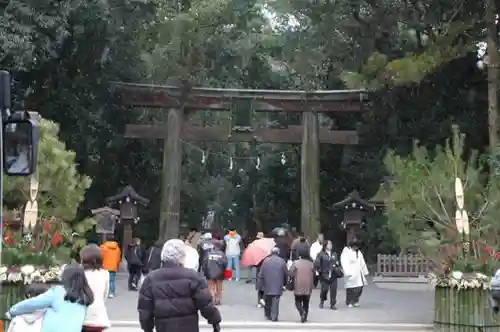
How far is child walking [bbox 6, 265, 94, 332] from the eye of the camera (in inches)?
227

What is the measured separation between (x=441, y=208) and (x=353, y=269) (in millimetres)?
3506

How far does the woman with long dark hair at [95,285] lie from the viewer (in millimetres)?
6512

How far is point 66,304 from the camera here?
5.80 metres

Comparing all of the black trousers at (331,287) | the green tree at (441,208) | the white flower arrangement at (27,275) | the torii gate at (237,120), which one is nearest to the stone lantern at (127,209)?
the torii gate at (237,120)

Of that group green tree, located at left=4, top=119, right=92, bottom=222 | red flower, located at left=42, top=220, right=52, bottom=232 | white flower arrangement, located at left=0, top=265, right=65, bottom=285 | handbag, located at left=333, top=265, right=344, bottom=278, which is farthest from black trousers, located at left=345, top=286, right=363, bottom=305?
white flower arrangement, located at left=0, top=265, right=65, bottom=285

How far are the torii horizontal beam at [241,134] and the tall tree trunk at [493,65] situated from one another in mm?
6482

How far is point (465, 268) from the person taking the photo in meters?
12.1

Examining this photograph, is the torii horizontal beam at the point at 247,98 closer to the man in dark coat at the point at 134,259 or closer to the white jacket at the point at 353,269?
the man in dark coat at the point at 134,259

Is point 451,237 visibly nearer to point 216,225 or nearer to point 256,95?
point 256,95

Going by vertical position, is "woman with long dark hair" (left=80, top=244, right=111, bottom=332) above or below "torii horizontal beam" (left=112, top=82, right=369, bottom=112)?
below

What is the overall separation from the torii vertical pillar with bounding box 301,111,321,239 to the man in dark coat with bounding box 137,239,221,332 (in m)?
18.9

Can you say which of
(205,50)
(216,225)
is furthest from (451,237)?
(216,225)

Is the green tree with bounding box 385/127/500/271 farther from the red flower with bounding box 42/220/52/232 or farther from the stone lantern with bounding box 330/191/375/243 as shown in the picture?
the stone lantern with bounding box 330/191/375/243

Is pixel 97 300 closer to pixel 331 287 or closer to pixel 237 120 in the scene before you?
pixel 331 287
